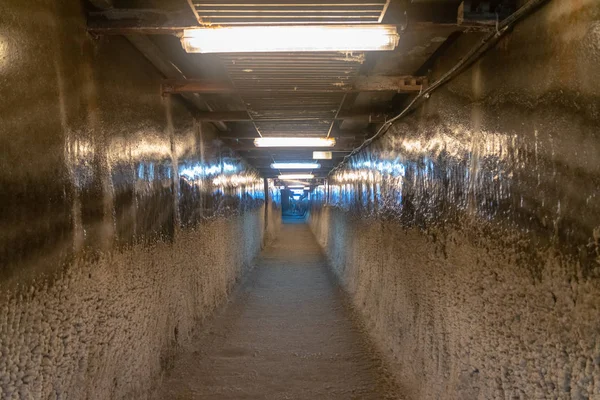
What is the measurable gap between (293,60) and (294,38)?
61cm

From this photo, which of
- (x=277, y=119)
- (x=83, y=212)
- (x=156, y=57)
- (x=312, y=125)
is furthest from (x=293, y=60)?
(x=312, y=125)

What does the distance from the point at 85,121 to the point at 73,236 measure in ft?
2.35

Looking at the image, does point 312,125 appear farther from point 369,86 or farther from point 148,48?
point 148,48

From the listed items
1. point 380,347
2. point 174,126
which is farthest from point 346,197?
point 174,126

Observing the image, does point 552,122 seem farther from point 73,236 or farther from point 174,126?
point 174,126

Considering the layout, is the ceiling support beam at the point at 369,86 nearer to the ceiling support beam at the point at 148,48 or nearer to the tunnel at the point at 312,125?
the tunnel at the point at 312,125

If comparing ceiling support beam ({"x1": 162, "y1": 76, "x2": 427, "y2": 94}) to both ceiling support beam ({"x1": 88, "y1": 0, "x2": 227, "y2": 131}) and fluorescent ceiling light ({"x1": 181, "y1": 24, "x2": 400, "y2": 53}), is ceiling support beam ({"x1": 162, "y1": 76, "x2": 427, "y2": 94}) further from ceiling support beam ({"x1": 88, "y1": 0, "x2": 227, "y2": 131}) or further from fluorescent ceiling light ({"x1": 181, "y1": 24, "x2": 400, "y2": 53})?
fluorescent ceiling light ({"x1": 181, "y1": 24, "x2": 400, "y2": 53})

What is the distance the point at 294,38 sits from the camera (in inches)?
98.4

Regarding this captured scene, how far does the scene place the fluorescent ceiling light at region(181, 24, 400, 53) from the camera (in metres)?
2.46

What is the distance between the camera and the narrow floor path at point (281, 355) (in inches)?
165

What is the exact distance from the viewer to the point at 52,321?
2133 mm

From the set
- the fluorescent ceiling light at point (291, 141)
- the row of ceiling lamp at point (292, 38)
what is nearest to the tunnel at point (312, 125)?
the row of ceiling lamp at point (292, 38)

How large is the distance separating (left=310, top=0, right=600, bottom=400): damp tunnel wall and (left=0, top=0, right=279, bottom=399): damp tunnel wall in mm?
2370

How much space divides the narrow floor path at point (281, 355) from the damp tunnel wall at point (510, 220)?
2.42 ft
